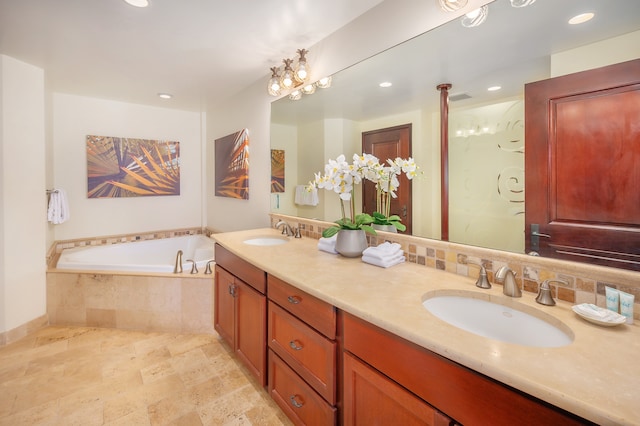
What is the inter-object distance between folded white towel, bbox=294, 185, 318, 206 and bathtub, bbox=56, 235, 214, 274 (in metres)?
1.07

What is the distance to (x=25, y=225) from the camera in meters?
2.49

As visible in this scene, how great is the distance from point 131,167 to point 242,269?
2660 mm

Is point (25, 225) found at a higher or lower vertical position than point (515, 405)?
higher

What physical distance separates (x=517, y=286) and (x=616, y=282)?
0.26m

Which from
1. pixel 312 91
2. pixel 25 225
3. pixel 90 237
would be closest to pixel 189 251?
pixel 90 237

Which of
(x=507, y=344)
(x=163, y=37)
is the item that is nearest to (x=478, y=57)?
(x=507, y=344)

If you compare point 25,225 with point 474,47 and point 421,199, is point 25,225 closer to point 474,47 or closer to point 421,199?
point 421,199

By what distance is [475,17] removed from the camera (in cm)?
131

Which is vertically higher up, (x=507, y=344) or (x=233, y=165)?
(x=233, y=165)

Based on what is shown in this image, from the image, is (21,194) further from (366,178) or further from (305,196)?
(366,178)

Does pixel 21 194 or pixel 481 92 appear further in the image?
pixel 21 194

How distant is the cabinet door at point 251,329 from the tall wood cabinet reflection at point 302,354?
2.7 inches

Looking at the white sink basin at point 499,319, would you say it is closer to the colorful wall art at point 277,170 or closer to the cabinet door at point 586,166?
the cabinet door at point 586,166

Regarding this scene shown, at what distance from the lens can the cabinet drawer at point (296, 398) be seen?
4.01 feet
